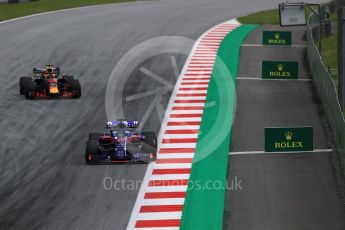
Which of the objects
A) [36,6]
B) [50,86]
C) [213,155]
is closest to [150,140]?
[213,155]

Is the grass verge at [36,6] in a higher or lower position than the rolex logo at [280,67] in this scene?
lower

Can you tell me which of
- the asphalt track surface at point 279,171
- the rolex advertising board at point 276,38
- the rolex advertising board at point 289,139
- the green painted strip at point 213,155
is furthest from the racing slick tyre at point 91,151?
the rolex advertising board at point 276,38

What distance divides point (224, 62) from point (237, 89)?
5.95 meters

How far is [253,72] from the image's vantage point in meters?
40.5

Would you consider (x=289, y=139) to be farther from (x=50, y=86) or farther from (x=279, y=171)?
(x=50, y=86)

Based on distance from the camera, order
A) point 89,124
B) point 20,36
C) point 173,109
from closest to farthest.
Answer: point 89,124
point 173,109
point 20,36

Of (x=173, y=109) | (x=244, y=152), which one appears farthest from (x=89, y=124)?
(x=244, y=152)

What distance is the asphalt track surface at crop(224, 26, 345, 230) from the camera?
22.1 meters

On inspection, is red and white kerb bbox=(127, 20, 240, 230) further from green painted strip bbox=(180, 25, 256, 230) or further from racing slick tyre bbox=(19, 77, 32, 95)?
racing slick tyre bbox=(19, 77, 32, 95)

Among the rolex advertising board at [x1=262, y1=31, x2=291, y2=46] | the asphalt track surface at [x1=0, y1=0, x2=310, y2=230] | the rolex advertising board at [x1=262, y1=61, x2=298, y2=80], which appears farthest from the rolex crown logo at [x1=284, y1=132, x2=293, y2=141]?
the rolex advertising board at [x1=262, y1=31, x2=291, y2=46]

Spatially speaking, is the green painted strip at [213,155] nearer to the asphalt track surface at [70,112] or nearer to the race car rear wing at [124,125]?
the asphalt track surface at [70,112]

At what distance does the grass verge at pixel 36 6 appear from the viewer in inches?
2328

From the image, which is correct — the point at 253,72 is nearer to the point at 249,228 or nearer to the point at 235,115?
the point at 235,115

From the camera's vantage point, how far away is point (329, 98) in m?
30.3
